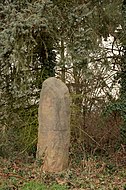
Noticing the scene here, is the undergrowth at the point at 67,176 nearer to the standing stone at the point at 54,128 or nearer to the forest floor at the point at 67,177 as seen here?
the forest floor at the point at 67,177

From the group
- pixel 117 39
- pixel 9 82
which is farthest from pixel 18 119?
pixel 117 39

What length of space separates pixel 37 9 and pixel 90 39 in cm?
134

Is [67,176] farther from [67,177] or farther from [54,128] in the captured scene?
[54,128]

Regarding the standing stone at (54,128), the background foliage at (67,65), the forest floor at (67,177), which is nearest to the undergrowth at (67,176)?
the forest floor at (67,177)

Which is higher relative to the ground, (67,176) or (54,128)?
(54,128)

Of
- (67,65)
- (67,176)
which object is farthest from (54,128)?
(67,65)

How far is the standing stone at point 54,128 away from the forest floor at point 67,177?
0.21m

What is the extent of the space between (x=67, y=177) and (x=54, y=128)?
3.28ft

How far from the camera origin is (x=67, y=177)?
7160 mm

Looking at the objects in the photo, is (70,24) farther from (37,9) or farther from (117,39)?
(117,39)

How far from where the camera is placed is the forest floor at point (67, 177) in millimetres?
6516

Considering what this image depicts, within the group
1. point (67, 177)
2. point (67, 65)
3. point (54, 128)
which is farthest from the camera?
point (67, 65)

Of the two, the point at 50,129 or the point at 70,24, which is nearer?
the point at 50,129

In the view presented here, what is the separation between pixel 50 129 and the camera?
25.3 ft
